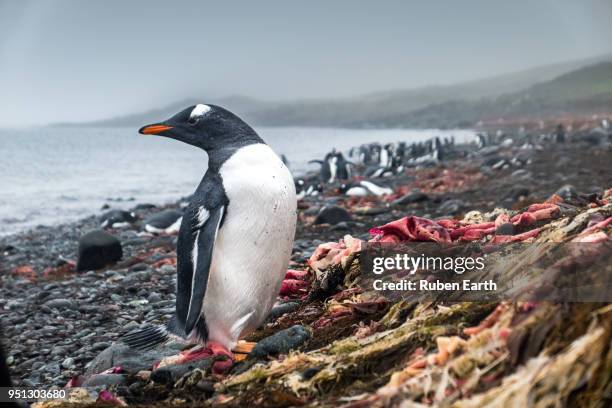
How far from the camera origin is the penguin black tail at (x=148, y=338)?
353 cm

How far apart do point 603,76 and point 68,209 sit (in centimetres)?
4418

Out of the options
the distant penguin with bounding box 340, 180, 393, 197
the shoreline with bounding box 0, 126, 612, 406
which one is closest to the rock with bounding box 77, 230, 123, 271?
the shoreline with bounding box 0, 126, 612, 406

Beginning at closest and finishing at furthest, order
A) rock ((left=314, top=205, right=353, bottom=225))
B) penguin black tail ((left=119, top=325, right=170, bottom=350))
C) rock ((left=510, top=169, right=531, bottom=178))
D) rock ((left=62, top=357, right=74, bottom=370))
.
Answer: penguin black tail ((left=119, top=325, right=170, bottom=350)), rock ((left=62, top=357, right=74, bottom=370)), rock ((left=314, top=205, right=353, bottom=225)), rock ((left=510, top=169, right=531, bottom=178))

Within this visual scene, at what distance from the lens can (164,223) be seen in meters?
11.0

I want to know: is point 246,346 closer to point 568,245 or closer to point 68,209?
point 568,245

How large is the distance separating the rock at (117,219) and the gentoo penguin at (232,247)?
9.48m

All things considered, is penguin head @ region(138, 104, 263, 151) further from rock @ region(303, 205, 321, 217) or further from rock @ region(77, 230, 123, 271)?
rock @ region(303, 205, 321, 217)

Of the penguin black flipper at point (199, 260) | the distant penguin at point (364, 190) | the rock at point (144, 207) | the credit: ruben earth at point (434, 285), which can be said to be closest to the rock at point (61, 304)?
the penguin black flipper at point (199, 260)

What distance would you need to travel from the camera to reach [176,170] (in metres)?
28.2

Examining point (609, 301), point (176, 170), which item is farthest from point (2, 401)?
point (176, 170)

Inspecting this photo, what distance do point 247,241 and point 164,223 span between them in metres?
7.81

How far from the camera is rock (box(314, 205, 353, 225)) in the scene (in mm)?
9203

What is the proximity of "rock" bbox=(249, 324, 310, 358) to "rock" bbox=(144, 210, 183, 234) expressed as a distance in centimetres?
781

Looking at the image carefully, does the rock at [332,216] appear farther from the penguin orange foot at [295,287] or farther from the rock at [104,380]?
the rock at [104,380]
